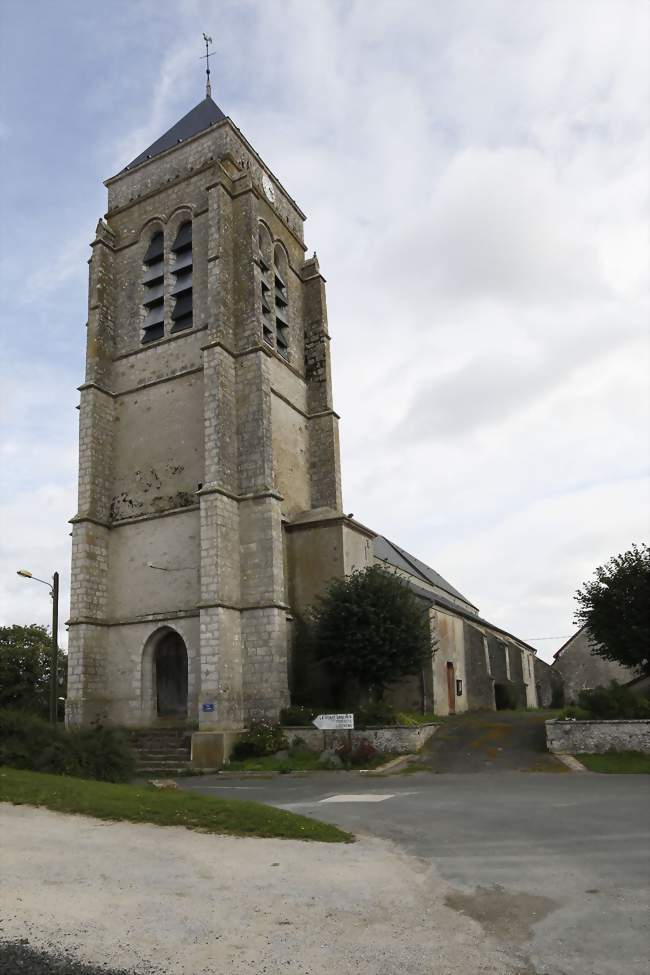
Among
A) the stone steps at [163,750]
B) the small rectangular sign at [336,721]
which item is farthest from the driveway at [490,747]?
the stone steps at [163,750]

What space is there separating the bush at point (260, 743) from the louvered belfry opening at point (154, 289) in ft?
46.5

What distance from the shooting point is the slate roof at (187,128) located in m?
29.0

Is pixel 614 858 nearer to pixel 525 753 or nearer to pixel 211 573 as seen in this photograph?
pixel 525 753

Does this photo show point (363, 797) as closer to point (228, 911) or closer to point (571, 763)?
point (571, 763)

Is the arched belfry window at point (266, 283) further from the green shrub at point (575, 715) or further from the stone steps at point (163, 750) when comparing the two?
the green shrub at point (575, 715)

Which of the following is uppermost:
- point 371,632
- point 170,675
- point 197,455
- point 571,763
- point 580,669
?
point 197,455

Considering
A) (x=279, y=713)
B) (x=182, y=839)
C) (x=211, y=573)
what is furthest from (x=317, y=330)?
(x=182, y=839)

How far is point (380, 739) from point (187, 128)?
79.5 feet

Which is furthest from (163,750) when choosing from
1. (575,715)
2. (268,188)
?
(268,188)

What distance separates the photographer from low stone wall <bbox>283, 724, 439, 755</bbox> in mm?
19141

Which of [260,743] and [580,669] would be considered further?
[580,669]

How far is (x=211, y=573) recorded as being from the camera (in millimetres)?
22047

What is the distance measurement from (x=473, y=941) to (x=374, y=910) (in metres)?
0.88

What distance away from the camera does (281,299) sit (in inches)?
1132
